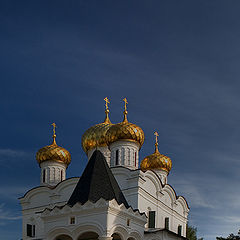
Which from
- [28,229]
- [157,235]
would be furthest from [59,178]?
[157,235]

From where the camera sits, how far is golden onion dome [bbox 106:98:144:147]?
2500 centimetres

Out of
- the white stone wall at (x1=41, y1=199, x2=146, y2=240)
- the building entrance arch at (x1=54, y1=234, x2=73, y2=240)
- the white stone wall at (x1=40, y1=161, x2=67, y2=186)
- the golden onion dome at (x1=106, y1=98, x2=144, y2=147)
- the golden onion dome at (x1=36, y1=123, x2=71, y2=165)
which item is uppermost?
the golden onion dome at (x1=106, y1=98, x2=144, y2=147)

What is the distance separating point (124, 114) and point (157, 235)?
849 centimetres

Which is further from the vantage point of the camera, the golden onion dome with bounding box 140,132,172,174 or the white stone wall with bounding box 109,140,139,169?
the golden onion dome with bounding box 140,132,172,174

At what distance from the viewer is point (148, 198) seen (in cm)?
2284

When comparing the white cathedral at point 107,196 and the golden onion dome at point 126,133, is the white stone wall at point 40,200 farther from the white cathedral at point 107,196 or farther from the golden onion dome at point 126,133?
the golden onion dome at point 126,133

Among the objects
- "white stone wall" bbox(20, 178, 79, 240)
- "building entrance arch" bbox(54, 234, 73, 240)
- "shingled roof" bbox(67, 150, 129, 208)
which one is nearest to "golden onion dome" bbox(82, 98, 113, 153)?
"white stone wall" bbox(20, 178, 79, 240)

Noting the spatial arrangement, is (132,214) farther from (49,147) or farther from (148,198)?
(49,147)

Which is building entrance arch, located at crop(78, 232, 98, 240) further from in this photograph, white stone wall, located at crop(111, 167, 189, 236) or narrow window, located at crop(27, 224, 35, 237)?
narrow window, located at crop(27, 224, 35, 237)

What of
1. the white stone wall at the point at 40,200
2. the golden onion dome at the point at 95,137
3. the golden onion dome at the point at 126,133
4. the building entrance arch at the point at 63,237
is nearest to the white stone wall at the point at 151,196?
the golden onion dome at the point at 126,133

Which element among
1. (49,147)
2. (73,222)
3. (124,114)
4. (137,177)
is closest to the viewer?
(73,222)

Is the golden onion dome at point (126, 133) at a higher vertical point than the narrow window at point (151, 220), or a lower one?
higher

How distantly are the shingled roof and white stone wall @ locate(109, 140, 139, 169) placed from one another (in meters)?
8.23

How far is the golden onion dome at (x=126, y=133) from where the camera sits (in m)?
25.0
